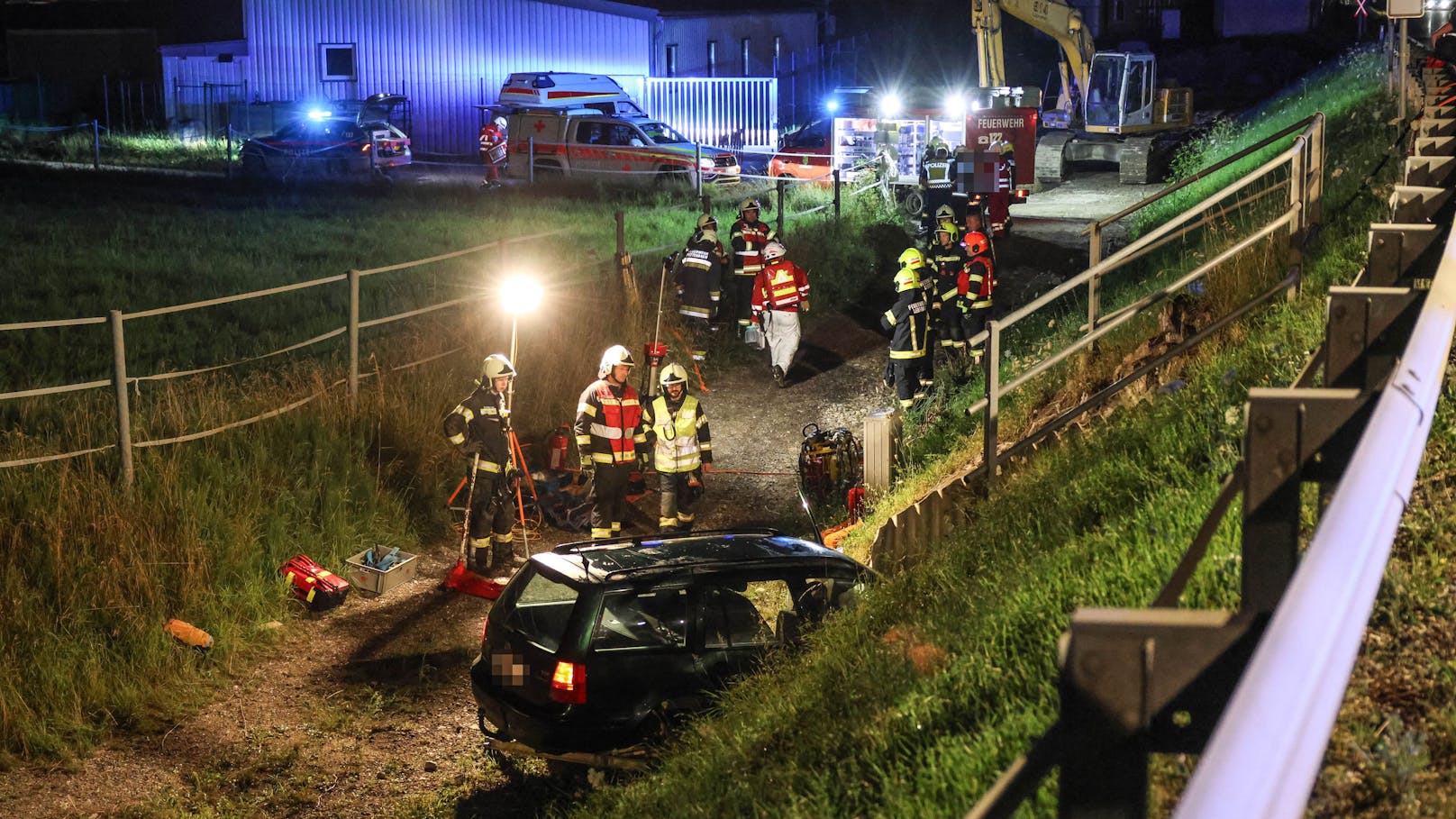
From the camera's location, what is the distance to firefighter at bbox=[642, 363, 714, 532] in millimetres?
11750

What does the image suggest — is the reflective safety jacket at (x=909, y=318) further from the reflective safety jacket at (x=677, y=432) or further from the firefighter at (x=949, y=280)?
the reflective safety jacket at (x=677, y=432)

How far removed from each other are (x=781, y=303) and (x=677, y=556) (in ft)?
27.8

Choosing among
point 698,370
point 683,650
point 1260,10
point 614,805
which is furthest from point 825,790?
point 1260,10

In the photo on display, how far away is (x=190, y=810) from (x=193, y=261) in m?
13.2

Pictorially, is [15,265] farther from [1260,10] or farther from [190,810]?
[1260,10]

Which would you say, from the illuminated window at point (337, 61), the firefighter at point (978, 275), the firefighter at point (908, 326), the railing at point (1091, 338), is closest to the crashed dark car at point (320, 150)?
the illuminated window at point (337, 61)

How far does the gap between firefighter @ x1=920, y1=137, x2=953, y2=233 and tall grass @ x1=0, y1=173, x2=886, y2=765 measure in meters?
0.99

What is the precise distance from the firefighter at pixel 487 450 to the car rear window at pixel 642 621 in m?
3.96

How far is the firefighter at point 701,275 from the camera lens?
1644 centimetres

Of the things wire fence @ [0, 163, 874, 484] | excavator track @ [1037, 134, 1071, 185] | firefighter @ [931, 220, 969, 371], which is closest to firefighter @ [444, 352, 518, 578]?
wire fence @ [0, 163, 874, 484]

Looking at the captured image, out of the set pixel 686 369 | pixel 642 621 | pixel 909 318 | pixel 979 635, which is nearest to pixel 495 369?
pixel 642 621

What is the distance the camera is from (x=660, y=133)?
30391 millimetres

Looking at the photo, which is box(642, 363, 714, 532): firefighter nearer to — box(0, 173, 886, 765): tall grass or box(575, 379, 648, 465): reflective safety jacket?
box(575, 379, 648, 465): reflective safety jacket

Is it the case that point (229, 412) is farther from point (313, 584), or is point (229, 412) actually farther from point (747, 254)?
point (747, 254)
